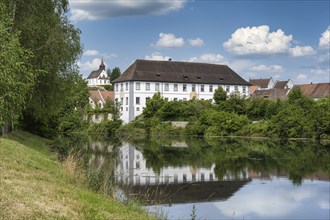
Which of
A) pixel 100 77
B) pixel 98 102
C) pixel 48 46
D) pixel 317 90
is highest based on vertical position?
pixel 100 77

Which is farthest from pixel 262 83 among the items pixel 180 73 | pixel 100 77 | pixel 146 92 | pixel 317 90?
pixel 146 92

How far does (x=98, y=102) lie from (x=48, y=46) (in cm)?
5871

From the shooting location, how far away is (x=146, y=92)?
72438 mm

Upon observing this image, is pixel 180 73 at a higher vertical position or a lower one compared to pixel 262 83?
lower

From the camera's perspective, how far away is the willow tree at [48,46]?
22.0 m

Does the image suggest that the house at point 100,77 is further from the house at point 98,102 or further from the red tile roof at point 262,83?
the house at point 98,102

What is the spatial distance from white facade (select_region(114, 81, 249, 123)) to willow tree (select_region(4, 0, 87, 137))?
146 feet

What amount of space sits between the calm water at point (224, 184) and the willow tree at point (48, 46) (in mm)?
4839

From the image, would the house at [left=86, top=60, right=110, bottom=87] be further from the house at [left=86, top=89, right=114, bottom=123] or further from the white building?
the white building

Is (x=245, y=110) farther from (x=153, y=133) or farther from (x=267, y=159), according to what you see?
(x=267, y=159)

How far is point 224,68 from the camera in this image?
81.9 metres

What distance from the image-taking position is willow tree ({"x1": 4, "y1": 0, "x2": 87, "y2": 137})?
72.1ft

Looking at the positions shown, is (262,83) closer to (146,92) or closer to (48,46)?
(146,92)

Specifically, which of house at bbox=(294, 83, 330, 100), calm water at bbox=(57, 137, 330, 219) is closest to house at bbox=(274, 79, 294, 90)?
house at bbox=(294, 83, 330, 100)
